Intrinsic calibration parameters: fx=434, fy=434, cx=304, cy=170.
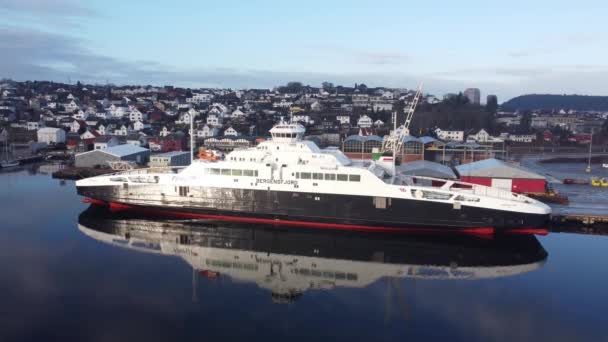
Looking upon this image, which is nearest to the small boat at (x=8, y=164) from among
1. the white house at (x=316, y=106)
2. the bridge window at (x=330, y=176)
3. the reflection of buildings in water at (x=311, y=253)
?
the reflection of buildings in water at (x=311, y=253)

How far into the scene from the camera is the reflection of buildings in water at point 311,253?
16.2m

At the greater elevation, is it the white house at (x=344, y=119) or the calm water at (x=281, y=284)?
the white house at (x=344, y=119)

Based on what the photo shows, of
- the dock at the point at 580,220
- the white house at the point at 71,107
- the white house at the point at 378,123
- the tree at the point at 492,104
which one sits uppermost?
the tree at the point at 492,104

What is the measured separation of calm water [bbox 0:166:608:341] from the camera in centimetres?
1212

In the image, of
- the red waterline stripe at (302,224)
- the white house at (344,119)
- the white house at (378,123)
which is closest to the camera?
the red waterline stripe at (302,224)

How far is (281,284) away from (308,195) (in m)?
6.40

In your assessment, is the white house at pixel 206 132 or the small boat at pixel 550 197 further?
the white house at pixel 206 132

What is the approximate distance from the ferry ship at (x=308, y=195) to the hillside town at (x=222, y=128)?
4.25 metres

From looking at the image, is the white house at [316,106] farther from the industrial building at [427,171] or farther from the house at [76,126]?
the industrial building at [427,171]

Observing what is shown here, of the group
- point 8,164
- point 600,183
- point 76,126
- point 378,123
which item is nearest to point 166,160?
point 8,164

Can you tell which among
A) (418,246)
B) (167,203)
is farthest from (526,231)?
(167,203)

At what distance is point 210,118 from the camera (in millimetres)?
68062

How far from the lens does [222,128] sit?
6238cm

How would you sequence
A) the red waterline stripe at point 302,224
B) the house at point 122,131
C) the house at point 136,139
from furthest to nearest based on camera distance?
the house at point 122,131 → the house at point 136,139 → the red waterline stripe at point 302,224
